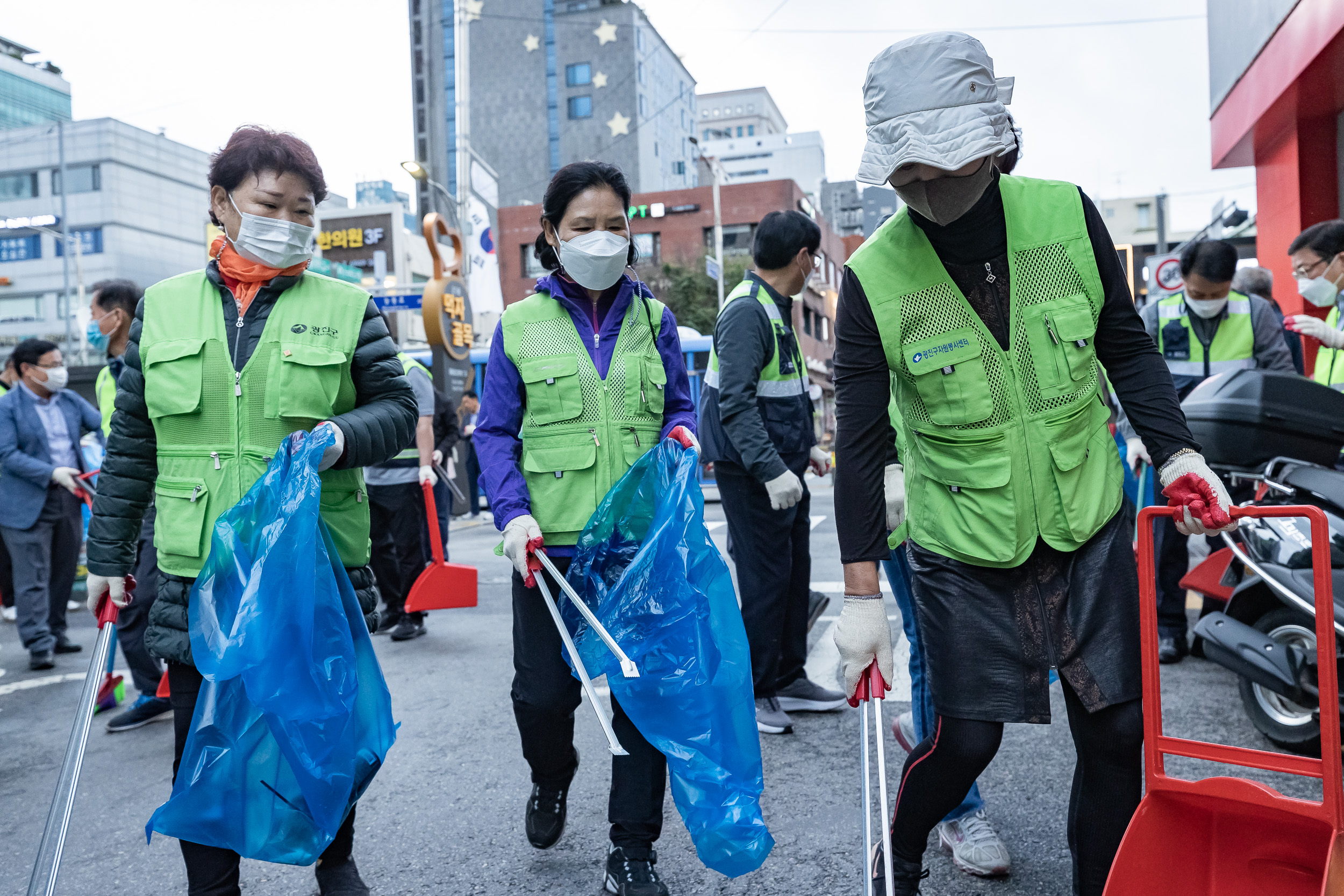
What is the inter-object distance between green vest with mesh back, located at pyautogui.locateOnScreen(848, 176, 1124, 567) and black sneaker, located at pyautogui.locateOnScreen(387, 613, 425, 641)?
198 inches

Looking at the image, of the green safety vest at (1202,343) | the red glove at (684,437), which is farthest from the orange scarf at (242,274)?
the green safety vest at (1202,343)

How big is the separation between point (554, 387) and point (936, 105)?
4.30ft

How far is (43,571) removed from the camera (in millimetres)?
6258

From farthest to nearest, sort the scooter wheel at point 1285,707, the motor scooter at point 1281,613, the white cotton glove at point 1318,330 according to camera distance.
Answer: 1. the white cotton glove at point 1318,330
2. the scooter wheel at point 1285,707
3. the motor scooter at point 1281,613

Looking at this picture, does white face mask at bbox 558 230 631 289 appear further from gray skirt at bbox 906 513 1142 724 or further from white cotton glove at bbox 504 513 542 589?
gray skirt at bbox 906 513 1142 724

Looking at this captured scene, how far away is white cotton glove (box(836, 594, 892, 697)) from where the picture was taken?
2064mm

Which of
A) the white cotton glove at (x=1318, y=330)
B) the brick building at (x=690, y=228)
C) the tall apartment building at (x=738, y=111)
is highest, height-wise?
the tall apartment building at (x=738, y=111)

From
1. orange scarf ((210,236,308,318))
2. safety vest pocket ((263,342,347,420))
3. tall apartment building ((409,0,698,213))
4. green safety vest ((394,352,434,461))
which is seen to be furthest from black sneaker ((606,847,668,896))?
tall apartment building ((409,0,698,213))

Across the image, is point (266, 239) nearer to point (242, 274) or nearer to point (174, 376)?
point (242, 274)

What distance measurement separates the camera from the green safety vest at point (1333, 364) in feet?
15.7

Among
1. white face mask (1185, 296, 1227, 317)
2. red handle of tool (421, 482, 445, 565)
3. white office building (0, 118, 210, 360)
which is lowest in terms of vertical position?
red handle of tool (421, 482, 445, 565)

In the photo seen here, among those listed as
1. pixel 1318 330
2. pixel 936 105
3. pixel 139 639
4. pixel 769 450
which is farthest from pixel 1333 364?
pixel 139 639

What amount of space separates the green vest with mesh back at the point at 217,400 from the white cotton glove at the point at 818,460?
247 centimetres

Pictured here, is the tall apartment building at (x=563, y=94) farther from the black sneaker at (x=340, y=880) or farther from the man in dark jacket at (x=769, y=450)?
the black sneaker at (x=340, y=880)
